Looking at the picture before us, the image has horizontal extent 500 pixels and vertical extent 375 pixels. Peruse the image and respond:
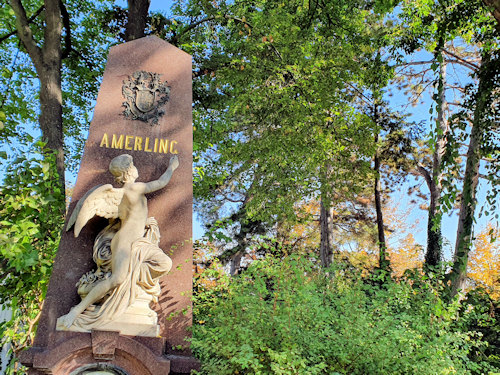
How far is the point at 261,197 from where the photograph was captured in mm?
13461

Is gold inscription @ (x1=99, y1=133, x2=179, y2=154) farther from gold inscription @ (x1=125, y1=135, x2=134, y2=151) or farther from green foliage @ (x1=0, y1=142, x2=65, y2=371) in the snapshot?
green foliage @ (x1=0, y1=142, x2=65, y2=371)

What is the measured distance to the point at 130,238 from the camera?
5.26m

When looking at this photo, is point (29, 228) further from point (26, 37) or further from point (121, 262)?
point (26, 37)

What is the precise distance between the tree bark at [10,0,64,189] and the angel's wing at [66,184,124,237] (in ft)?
12.8

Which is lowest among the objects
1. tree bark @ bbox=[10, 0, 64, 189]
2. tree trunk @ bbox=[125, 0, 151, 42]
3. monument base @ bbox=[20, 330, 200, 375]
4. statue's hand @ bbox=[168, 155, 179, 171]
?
monument base @ bbox=[20, 330, 200, 375]

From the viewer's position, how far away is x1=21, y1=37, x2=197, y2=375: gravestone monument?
466 cm

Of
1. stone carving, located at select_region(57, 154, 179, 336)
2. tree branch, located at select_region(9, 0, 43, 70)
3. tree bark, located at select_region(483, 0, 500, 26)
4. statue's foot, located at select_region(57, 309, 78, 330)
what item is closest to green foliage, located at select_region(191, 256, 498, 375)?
stone carving, located at select_region(57, 154, 179, 336)

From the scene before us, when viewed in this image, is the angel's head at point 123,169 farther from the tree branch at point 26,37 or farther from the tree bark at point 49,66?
the tree branch at point 26,37

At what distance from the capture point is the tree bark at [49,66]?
8.77 metres

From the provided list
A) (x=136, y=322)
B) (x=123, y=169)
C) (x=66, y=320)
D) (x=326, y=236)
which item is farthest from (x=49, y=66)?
(x=326, y=236)

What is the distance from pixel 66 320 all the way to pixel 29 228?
2050mm

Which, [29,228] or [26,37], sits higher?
[26,37]

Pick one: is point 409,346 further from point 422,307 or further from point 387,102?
point 387,102

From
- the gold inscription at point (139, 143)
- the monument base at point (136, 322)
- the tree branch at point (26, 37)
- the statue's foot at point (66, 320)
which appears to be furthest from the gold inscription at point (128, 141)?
the tree branch at point (26, 37)
